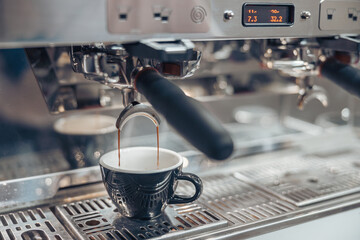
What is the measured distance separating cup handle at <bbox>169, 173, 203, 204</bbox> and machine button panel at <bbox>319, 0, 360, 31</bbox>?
0.31m

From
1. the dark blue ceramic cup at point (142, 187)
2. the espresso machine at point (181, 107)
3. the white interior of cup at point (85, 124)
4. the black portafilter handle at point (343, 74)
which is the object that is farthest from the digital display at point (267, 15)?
the white interior of cup at point (85, 124)

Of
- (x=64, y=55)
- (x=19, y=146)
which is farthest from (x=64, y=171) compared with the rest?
(x=64, y=55)

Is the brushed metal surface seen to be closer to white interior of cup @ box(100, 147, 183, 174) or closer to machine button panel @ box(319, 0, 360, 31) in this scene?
machine button panel @ box(319, 0, 360, 31)

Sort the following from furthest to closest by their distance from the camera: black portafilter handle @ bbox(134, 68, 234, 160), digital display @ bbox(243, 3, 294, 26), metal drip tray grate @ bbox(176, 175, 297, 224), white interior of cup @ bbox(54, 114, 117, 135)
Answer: white interior of cup @ bbox(54, 114, 117, 135) < metal drip tray grate @ bbox(176, 175, 297, 224) < digital display @ bbox(243, 3, 294, 26) < black portafilter handle @ bbox(134, 68, 234, 160)

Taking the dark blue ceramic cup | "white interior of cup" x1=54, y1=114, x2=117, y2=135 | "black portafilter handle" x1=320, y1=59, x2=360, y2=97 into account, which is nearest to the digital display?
"black portafilter handle" x1=320, y1=59, x2=360, y2=97

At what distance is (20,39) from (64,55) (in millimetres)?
308

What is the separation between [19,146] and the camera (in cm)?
86

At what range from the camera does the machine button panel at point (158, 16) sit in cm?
57

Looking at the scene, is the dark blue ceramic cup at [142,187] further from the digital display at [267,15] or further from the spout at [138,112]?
the digital display at [267,15]

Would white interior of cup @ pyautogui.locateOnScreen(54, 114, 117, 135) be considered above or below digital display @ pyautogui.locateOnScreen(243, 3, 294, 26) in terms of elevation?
below

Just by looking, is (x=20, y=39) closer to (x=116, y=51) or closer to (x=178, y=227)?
(x=116, y=51)

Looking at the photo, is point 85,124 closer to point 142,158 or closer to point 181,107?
point 142,158

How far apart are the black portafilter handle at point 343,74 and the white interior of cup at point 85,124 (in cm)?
Result: 42

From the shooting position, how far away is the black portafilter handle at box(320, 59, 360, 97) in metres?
0.72
